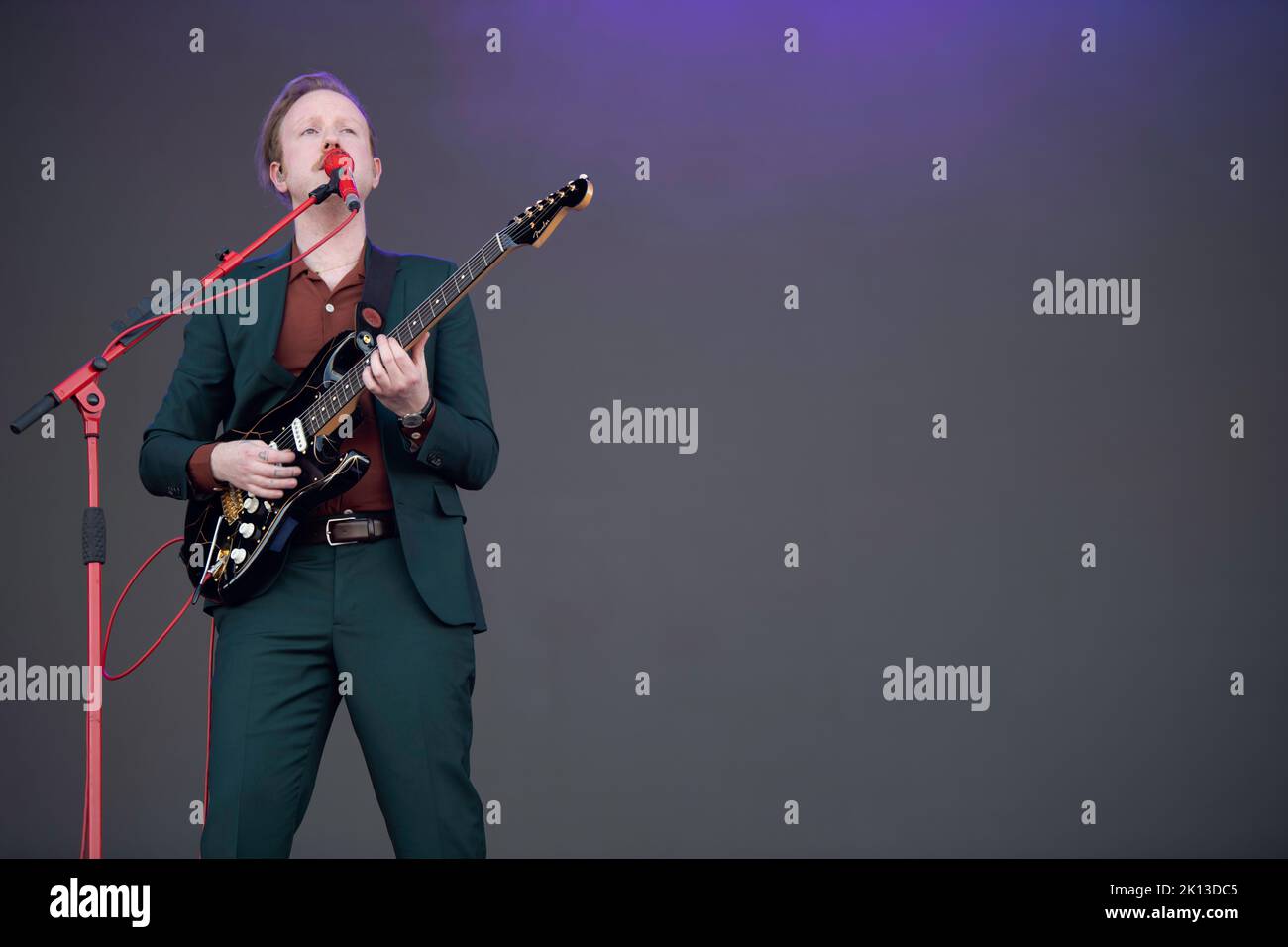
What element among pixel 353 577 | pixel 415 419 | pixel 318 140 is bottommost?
pixel 353 577

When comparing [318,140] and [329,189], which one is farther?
[318,140]

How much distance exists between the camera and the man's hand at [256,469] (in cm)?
215

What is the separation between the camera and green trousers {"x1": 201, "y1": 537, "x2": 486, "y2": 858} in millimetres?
2074

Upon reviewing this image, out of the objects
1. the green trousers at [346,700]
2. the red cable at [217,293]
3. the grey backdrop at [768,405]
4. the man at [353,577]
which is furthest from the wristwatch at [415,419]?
the grey backdrop at [768,405]

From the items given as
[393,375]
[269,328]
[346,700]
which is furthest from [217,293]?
[346,700]

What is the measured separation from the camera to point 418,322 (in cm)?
219

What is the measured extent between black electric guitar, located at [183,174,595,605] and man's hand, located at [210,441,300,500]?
2cm

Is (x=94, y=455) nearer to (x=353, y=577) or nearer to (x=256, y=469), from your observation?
(x=256, y=469)

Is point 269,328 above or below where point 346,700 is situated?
above

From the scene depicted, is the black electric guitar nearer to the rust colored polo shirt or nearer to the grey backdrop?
the rust colored polo shirt

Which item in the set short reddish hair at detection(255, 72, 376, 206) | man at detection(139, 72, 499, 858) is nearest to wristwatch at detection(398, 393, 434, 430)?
man at detection(139, 72, 499, 858)

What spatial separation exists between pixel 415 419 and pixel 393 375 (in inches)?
3.4

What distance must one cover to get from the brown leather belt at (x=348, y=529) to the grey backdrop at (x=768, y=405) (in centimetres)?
173
